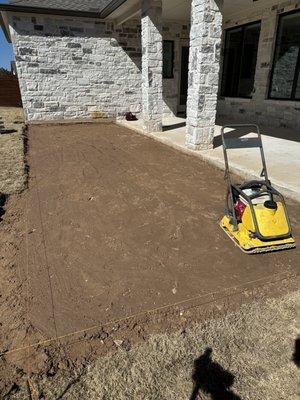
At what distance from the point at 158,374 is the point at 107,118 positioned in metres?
11.5

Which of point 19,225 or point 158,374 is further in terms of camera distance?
point 19,225

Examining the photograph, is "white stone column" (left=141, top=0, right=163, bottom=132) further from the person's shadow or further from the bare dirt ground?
the person's shadow

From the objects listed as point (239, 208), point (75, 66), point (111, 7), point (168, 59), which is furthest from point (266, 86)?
point (239, 208)

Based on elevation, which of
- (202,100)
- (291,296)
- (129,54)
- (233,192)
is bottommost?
(291,296)

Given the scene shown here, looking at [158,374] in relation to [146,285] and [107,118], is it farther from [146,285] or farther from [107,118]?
[107,118]

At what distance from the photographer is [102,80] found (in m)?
11.8

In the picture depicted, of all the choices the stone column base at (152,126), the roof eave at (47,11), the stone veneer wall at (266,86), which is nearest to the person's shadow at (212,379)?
the stone column base at (152,126)

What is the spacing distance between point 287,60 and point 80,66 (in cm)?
723

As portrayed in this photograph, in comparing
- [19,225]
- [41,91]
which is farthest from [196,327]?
[41,91]

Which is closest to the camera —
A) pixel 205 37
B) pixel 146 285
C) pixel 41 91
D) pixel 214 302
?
pixel 214 302

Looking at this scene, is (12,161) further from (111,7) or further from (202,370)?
(111,7)

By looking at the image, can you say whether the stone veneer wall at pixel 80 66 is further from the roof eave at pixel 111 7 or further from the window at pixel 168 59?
the roof eave at pixel 111 7

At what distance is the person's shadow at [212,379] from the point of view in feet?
6.22

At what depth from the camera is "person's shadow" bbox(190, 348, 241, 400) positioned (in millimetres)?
1895
